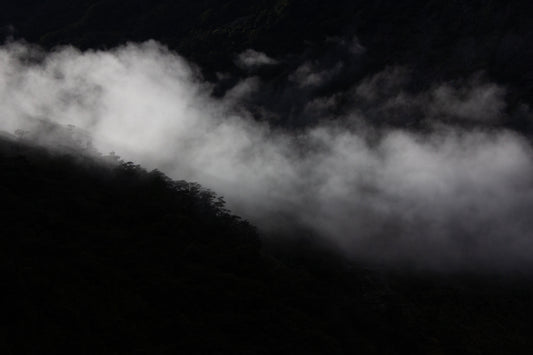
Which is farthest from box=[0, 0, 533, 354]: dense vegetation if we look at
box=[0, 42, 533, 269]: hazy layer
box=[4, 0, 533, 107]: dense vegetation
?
box=[4, 0, 533, 107]: dense vegetation

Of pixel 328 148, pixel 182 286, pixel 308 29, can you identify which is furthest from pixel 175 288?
pixel 308 29

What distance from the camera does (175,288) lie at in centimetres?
2972

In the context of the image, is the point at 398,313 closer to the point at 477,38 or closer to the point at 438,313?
the point at 438,313

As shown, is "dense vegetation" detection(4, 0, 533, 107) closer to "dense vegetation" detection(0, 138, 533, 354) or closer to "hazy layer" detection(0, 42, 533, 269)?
"hazy layer" detection(0, 42, 533, 269)

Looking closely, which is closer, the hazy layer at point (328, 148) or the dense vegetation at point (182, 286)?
the dense vegetation at point (182, 286)

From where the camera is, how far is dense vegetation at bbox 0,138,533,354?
79.5 ft

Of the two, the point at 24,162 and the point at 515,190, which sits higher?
→ the point at 515,190

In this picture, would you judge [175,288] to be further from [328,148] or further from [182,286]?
[328,148]

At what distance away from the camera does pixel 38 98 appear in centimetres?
11462

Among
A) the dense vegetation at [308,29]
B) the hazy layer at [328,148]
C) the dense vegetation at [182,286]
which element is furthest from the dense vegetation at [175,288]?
the dense vegetation at [308,29]

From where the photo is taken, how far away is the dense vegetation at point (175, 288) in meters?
24.2

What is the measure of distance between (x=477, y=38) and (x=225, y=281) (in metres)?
84.4

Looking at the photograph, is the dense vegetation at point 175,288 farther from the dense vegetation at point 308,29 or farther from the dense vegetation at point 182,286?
the dense vegetation at point 308,29

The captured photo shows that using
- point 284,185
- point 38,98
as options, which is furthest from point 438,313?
point 38,98
